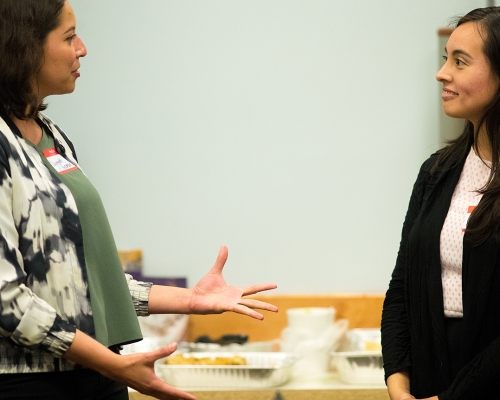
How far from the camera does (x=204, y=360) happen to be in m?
2.49

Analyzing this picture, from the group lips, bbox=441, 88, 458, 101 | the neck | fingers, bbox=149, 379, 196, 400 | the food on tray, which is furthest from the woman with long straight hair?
the neck

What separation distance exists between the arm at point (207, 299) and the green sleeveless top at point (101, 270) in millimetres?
155

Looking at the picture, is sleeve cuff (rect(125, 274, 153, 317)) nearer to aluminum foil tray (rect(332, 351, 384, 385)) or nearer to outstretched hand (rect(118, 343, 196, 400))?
outstretched hand (rect(118, 343, 196, 400))

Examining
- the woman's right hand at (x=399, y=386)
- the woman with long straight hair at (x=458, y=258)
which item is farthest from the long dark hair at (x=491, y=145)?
the woman's right hand at (x=399, y=386)

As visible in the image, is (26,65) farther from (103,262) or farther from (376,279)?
(376,279)

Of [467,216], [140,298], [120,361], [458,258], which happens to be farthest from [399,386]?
[120,361]

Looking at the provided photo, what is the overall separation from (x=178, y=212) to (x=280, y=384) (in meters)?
0.85

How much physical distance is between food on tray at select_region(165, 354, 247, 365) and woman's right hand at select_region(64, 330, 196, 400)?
48.9 inches

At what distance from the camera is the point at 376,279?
9.16ft

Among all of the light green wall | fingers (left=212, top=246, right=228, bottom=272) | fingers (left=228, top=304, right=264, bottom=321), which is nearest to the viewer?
fingers (left=228, top=304, right=264, bottom=321)

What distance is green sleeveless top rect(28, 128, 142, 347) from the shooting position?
1.30m

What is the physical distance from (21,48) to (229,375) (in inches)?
60.4

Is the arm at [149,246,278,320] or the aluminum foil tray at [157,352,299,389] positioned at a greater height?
the arm at [149,246,278,320]

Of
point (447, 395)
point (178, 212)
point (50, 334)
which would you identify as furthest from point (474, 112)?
point (178, 212)
